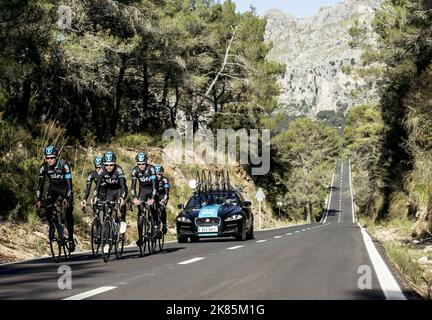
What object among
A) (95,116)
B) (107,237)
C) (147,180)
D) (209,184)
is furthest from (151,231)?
(95,116)

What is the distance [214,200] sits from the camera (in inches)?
742

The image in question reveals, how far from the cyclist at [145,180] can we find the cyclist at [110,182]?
561mm

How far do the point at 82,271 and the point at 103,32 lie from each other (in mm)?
20588

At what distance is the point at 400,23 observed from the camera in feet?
111

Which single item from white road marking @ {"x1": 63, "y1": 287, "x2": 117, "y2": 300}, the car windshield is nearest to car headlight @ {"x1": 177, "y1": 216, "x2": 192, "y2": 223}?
the car windshield

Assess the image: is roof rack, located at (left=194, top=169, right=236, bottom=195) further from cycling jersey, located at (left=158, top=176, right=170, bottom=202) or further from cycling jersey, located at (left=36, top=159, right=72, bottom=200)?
cycling jersey, located at (left=36, top=159, right=72, bottom=200)

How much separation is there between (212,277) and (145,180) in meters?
4.81

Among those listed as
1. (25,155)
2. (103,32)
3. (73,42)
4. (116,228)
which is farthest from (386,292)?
(103,32)

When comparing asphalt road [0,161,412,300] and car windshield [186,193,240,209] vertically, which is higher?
car windshield [186,193,240,209]

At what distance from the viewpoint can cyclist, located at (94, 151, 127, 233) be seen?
11998 mm

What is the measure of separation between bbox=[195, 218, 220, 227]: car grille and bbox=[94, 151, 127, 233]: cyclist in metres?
5.87

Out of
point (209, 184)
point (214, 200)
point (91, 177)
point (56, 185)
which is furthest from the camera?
point (209, 184)

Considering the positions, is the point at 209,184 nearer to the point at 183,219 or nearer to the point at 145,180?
the point at 183,219
